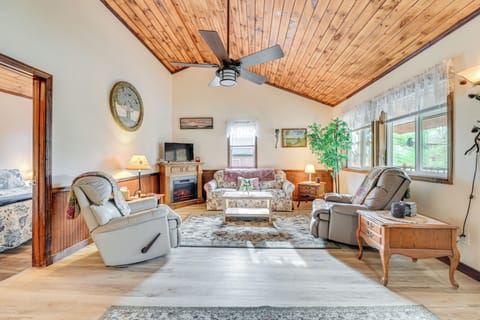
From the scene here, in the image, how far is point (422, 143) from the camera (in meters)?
3.15

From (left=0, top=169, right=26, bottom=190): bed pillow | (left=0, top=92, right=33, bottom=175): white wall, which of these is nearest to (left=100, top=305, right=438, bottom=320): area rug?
(left=0, top=169, right=26, bottom=190): bed pillow

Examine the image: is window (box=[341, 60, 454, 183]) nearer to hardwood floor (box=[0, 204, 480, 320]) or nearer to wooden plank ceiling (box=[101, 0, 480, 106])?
wooden plank ceiling (box=[101, 0, 480, 106])

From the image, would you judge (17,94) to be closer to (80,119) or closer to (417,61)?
(80,119)

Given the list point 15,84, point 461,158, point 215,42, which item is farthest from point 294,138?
point 15,84

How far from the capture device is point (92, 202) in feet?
8.29

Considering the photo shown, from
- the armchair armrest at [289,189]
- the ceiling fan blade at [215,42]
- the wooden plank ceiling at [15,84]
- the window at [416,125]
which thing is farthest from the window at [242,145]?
the wooden plank ceiling at [15,84]

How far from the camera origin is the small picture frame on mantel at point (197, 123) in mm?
6340

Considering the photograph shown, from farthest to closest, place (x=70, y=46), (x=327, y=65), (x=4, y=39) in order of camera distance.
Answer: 1. (x=327, y=65)
2. (x=70, y=46)
3. (x=4, y=39)

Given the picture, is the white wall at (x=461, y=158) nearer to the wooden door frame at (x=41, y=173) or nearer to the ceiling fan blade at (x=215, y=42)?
the ceiling fan blade at (x=215, y=42)

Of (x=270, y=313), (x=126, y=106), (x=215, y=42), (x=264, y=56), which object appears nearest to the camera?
(x=270, y=313)

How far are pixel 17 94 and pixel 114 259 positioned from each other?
16.3ft

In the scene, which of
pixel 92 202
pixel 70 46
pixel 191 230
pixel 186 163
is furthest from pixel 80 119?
pixel 186 163

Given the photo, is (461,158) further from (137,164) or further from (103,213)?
(137,164)

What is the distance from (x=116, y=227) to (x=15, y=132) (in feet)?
15.1
